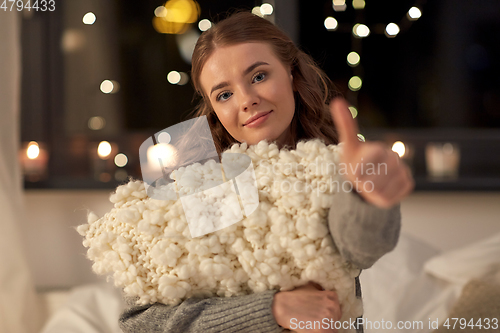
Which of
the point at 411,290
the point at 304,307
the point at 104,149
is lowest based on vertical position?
the point at 411,290

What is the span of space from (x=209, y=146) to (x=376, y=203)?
0.75 ft

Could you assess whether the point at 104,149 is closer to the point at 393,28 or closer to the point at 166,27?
the point at 166,27

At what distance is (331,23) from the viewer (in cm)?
138

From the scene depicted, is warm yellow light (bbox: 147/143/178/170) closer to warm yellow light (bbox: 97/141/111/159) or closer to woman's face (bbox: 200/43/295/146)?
woman's face (bbox: 200/43/295/146)

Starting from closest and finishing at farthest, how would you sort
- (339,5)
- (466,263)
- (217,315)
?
(217,315)
(466,263)
(339,5)

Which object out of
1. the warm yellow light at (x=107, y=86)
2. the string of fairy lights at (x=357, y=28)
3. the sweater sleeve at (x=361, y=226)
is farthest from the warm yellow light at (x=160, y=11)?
the sweater sleeve at (x=361, y=226)

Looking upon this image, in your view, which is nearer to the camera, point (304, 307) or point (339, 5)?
point (304, 307)

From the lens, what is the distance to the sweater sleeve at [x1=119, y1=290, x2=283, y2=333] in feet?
1.35

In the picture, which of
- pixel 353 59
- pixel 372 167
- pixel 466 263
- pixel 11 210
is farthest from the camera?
pixel 353 59

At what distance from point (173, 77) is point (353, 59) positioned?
652 mm

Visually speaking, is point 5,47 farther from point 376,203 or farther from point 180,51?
point 376,203

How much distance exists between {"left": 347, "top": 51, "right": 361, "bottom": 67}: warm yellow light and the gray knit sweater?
1.11 meters

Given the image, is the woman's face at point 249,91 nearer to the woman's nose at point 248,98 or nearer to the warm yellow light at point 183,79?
the woman's nose at point 248,98

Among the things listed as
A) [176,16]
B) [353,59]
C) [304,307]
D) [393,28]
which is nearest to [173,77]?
[176,16]
